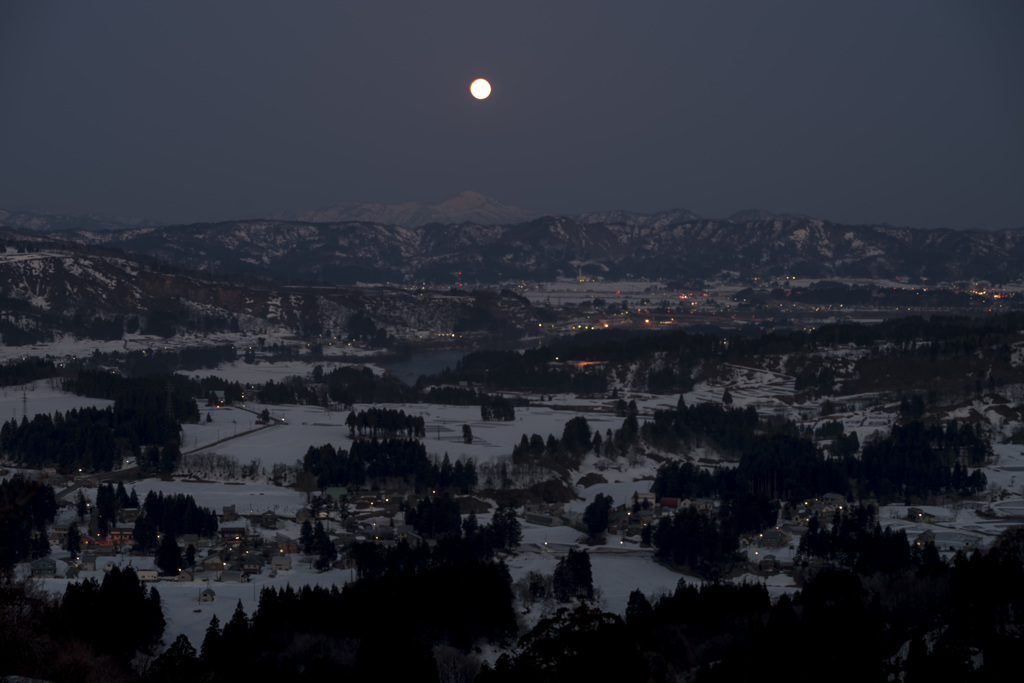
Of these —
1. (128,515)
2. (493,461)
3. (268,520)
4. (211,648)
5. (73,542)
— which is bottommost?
(268,520)

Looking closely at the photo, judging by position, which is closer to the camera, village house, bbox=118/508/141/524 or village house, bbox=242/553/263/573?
village house, bbox=242/553/263/573

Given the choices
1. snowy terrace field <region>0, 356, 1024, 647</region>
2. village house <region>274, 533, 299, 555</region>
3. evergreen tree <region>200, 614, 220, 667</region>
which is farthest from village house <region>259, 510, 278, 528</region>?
evergreen tree <region>200, 614, 220, 667</region>

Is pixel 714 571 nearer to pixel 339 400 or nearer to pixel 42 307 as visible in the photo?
pixel 339 400

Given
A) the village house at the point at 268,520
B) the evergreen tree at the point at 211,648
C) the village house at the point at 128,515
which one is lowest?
the village house at the point at 268,520

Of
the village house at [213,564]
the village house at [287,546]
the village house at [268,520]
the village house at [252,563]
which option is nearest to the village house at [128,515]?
the village house at [268,520]

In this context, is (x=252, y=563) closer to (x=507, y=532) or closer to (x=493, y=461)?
(x=507, y=532)

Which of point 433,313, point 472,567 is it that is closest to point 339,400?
point 472,567

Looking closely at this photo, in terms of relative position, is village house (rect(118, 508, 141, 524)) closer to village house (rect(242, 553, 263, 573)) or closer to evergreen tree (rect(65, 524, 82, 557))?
evergreen tree (rect(65, 524, 82, 557))

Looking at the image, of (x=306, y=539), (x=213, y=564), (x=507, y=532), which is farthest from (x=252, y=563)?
(x=507, y=532)

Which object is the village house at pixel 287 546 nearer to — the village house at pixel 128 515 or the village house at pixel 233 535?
the village house at pixel 233 535
